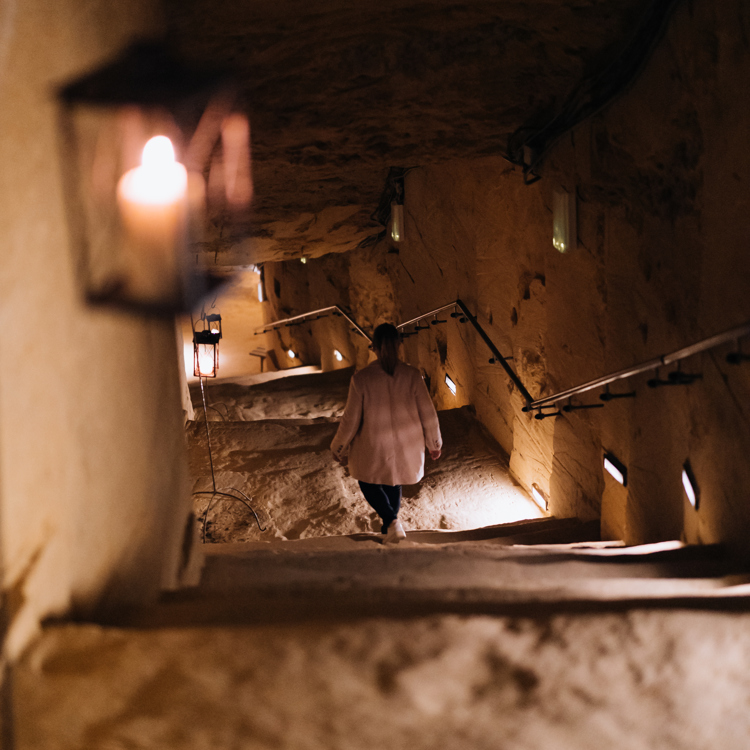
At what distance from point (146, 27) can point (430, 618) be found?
2.29 m

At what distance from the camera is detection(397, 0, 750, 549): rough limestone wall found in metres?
2.55

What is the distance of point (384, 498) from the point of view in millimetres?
4027

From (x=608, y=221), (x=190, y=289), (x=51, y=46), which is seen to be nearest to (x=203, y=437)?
(x=190, y=289)

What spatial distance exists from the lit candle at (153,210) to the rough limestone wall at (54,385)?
10.4 inches

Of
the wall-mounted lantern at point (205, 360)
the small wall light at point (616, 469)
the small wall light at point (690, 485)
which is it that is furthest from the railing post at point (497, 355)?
the wall-mounted lantern at point (205, 360)

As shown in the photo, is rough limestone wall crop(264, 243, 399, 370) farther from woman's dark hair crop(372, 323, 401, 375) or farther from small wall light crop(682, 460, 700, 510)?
small wall light crop(682, 460, 700, 510)

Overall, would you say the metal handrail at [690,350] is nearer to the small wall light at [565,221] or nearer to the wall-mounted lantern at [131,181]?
the small wall light at [565,221]

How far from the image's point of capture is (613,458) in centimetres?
392

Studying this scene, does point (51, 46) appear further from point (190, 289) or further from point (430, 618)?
point (430, 618)

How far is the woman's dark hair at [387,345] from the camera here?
3711 millimetres

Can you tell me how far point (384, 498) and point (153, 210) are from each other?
2350 millimetres

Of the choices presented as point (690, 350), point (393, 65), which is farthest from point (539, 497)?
point (393, 65)

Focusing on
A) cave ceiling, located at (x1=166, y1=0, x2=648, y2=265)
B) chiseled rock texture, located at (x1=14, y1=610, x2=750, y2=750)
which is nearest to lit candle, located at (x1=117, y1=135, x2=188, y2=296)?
cave ceiling, located at (x1=166, y1=0, x2=648, y2=265)

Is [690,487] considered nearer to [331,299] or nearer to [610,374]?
[610,374]
